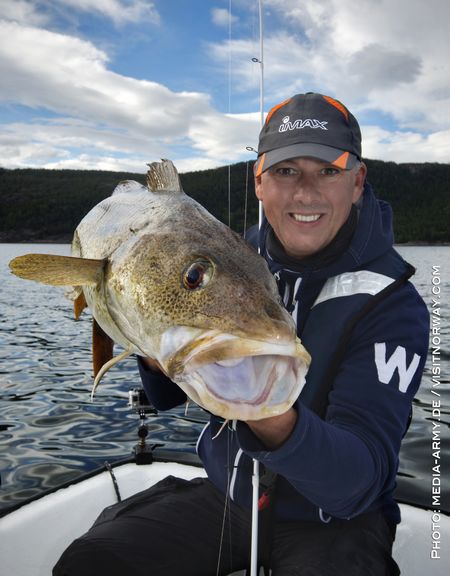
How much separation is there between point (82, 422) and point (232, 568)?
19.3 ft

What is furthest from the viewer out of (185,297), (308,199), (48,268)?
(308,199)

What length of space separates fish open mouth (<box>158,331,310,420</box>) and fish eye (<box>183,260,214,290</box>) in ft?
1.11

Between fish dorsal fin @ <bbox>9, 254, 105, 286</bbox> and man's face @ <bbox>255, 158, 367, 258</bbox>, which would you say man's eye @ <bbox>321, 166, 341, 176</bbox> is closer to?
Result: man's face @ <bbox>255, 158, 367, 258</bbox>

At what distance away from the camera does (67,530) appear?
4004mm

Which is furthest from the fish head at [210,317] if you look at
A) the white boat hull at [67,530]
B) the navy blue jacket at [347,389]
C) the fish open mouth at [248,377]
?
the white boat hull at [67,530]

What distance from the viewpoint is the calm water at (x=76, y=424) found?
249 inches

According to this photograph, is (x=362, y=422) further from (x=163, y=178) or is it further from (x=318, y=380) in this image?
(x=163, y=178)

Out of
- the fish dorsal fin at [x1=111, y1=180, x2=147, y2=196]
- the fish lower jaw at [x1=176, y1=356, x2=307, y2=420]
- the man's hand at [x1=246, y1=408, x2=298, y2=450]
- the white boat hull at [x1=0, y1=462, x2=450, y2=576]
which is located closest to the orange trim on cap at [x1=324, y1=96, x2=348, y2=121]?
the fish dorsal fin at [x1=111, y1=180, x2=147, y2=196]

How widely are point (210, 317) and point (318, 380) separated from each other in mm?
1273

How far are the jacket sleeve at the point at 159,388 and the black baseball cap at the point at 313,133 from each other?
1379 mm

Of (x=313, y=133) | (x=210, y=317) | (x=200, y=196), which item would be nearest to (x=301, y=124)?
(x=313, y=133)

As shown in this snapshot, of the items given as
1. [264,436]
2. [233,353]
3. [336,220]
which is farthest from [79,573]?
[336,220]

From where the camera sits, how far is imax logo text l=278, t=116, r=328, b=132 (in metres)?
2.86

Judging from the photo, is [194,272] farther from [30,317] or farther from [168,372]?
[30,317]
